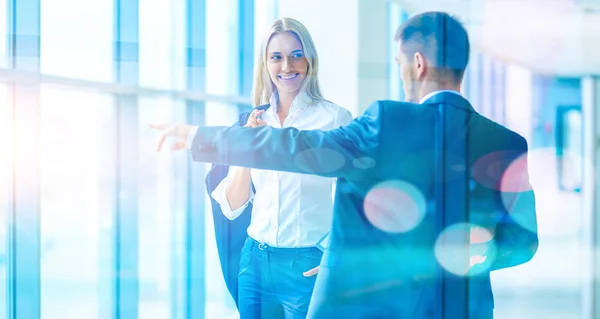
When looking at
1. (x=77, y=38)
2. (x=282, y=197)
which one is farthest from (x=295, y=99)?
(x=77, y=38)

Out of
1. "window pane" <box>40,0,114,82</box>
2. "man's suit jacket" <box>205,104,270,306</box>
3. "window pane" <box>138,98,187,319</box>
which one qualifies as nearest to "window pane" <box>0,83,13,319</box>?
"window pane" <box>40,0,114,82</box>

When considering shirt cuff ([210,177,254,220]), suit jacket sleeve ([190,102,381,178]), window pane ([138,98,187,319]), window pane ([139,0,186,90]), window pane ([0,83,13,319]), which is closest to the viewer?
suit jacket sleeve ([190,102,381,178])

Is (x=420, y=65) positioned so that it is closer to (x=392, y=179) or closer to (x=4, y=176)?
(x=392, y=179)

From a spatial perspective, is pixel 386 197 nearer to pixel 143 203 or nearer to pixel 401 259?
pixel 401 259

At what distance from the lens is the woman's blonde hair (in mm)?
1563

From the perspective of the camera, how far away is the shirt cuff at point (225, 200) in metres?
1.62

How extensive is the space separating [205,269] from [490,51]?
4.46 feet

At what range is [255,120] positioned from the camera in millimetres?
1562

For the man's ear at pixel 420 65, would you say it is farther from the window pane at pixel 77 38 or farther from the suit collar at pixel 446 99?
the window pane at pixel 77 38

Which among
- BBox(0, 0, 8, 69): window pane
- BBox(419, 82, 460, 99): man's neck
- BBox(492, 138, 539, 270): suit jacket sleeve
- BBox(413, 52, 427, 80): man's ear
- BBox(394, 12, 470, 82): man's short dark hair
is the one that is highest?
BBox(0, 0, 8, 69): window pane

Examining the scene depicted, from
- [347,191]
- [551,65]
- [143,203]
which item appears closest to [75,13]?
[143,203]

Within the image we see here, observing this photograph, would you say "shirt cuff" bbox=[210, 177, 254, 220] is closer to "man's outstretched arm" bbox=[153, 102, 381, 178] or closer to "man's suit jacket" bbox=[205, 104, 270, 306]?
"man's suit jacket" bbox=[205, 104, 270, 306]

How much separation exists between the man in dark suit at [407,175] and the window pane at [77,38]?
2.75ft

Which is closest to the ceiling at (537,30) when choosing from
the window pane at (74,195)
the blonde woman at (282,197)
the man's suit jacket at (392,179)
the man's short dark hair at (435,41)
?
the man's short dark hair at (435,41)
